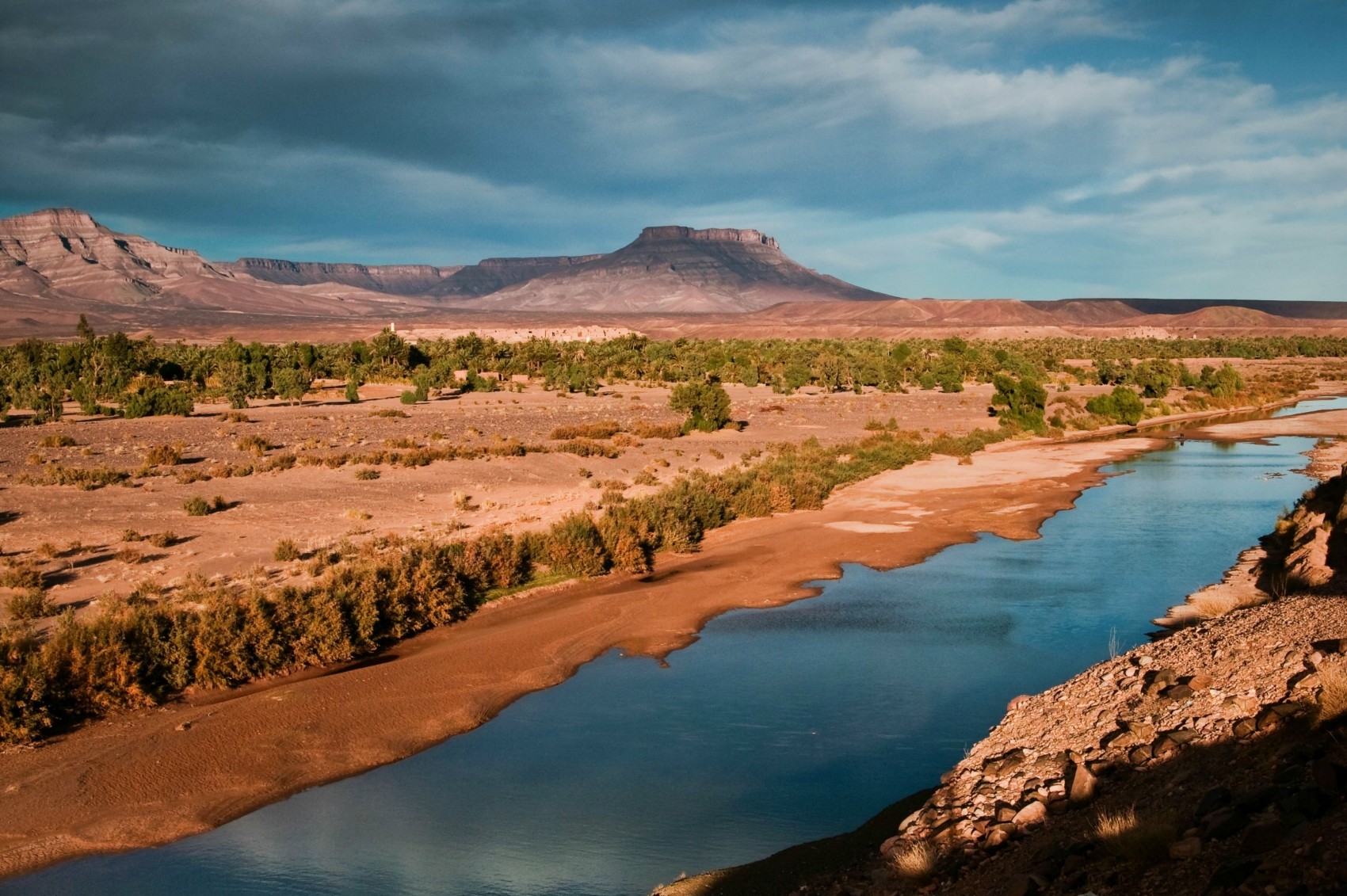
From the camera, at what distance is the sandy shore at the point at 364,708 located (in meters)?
9.99

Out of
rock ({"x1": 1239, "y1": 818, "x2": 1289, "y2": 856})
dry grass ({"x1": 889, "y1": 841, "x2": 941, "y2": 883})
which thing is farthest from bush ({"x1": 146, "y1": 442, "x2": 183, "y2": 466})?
rock ({"x1": 1239, "y1": 818, "x2": 1289, "y2": 856})

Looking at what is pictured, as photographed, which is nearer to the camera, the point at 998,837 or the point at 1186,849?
the point at 1186,849

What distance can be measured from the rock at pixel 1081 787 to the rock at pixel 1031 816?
0.81 feet

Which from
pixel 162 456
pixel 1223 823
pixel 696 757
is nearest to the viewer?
pixel 1223 823

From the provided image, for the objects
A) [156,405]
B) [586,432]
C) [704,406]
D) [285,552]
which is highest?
[704,406]

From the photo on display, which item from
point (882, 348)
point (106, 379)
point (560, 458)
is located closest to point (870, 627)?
point (560, 458)

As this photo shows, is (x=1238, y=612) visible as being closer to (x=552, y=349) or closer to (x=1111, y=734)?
(x=1111, y=734)

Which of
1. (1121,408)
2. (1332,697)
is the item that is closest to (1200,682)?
(1332,697)

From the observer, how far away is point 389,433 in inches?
1527

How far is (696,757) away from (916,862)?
3535mm

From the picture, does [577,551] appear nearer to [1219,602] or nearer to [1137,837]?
[1219,602]

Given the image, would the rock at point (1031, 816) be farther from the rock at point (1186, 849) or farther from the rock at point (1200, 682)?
the rock at point (1200, 682)

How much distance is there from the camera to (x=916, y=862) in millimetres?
7984

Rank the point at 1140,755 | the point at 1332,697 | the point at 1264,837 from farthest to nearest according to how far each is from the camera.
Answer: the point at 1140,755, the point at 1332,697, the point at 1264,837
